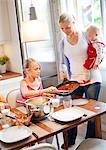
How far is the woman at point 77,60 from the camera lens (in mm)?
2752

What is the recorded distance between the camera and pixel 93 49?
2730 millimetres

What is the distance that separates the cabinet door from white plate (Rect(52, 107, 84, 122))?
2.04 m

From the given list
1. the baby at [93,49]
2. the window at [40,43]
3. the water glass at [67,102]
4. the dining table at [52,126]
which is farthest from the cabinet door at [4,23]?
the water glass at [67,102]

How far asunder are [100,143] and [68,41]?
1215 mm

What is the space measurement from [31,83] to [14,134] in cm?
92

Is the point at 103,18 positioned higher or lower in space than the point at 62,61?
higher

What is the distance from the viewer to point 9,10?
148 inches

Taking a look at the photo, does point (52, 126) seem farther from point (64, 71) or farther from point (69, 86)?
point (64, 71)

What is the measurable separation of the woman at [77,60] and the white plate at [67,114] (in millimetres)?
612

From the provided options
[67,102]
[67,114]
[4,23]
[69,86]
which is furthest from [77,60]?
[4,23]

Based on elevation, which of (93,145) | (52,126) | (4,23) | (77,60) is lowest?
(93,145)

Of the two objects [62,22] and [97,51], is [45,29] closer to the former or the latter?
[62,22]

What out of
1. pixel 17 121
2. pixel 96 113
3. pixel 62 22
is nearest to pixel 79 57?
pixel 62 22

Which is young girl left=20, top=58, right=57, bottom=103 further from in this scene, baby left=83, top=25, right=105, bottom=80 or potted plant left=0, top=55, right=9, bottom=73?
potted plant left=0, top=55, right=9, bottom=73
